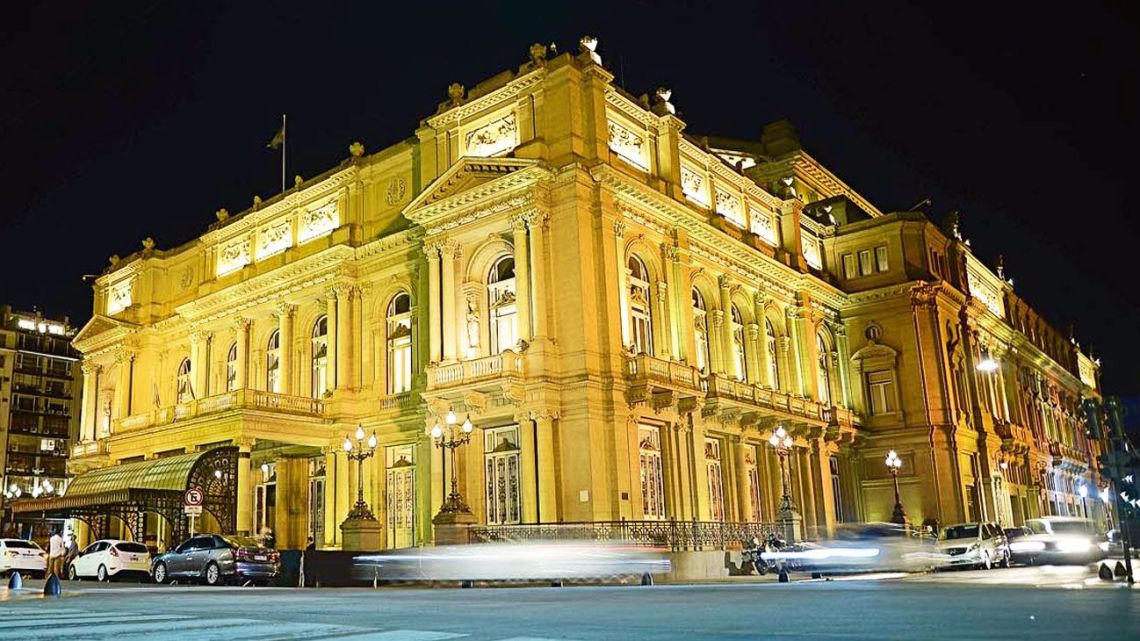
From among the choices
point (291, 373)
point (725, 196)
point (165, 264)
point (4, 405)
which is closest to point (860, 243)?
point (725, 196)

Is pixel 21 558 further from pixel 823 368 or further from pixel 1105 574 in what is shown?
pixel 823 368

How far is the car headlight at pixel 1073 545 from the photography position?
29.8 m

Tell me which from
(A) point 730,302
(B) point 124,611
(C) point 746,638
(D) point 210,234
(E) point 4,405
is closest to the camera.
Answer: (C) point 746,638

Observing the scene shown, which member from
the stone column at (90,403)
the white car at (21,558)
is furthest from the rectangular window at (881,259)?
the stone column at (90,403)

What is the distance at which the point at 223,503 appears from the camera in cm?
3556

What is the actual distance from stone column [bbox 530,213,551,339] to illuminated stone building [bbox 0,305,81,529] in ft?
219

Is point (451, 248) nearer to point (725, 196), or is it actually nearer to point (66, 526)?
point (725, 196)

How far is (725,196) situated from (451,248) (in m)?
13.1

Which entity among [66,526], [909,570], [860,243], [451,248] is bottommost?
[909,570]

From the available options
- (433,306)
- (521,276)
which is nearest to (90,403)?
(433,306)

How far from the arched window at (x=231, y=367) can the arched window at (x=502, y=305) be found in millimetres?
15381

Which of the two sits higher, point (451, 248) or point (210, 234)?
point (210, 234)

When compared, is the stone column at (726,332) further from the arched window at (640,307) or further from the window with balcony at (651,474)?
the window with balcony at (651,474)

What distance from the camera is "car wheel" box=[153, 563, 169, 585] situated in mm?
28766
